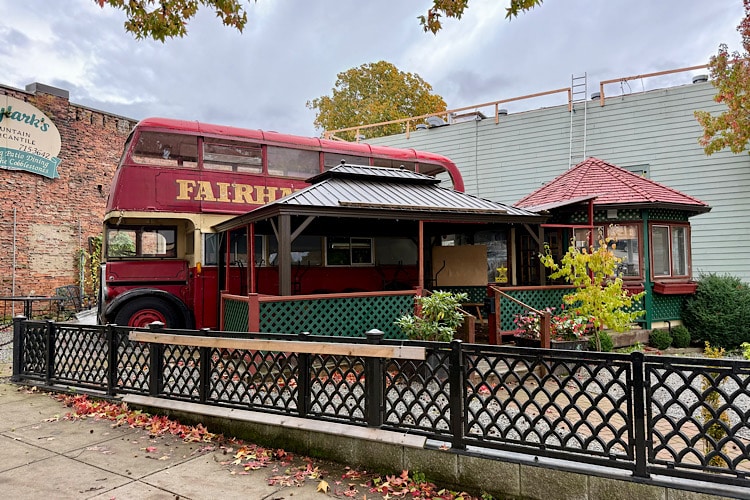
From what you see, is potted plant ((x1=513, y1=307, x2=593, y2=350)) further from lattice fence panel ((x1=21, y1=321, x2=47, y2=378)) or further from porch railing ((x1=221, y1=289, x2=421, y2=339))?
lattice fence panel ((x1=21, y1=321, x2=47, y2=378))

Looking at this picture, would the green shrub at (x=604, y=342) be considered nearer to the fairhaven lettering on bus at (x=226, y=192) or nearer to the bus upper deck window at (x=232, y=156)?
the fairhaven lettering on bus at (x=226, y=192)

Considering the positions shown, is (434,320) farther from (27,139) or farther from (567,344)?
(27,139)

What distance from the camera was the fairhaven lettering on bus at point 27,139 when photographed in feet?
45.8

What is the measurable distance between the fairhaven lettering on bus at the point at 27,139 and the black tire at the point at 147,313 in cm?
902

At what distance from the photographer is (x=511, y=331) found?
8602 mm

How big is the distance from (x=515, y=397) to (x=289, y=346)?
2.29 metres

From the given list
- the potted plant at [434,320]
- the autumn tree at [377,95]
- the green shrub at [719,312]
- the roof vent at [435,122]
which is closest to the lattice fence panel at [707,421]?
the potted plant at [434,320]

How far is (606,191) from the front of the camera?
1158 centimetres

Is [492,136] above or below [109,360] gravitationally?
above

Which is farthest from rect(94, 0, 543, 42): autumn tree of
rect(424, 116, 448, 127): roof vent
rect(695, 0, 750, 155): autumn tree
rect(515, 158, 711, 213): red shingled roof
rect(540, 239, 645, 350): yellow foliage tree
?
rect(424, 116, 448, 127): roof vent

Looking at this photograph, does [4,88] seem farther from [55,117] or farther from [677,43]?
[677,43]

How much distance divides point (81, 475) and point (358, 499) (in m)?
2.40

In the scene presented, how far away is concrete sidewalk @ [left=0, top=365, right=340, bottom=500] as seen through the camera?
11.9 ft

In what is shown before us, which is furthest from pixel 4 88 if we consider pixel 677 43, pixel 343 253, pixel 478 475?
pixel 677 43
